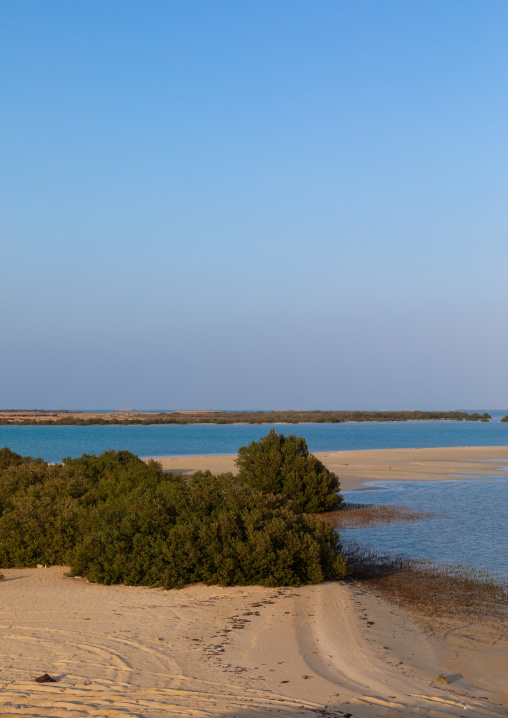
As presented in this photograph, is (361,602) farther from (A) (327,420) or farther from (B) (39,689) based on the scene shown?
(A) (327,420)

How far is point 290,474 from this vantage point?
2131cm

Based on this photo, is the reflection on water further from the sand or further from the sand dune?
the sand dune

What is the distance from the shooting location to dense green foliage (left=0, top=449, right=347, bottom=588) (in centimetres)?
1048

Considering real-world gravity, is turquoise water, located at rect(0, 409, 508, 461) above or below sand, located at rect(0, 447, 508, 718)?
below

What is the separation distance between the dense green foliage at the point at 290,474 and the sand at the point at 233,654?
10.1 meters

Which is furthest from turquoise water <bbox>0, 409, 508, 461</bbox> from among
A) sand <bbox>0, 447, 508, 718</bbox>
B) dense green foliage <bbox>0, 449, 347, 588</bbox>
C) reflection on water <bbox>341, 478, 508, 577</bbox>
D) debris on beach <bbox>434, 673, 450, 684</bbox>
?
debris on beach <bbox>434, 673, 450, 684</bbox>

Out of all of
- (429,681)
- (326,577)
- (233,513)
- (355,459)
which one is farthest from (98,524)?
(355,459)

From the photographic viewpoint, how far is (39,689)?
5.68 meters

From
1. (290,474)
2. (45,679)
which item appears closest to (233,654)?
(45,679)

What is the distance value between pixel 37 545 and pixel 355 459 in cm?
3130

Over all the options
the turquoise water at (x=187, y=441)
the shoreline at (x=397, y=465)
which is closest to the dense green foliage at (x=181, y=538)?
the shoreline at (x=397, y=465)

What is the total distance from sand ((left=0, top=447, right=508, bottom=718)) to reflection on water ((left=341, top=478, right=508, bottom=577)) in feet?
12.4

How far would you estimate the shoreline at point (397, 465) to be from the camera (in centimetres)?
3098

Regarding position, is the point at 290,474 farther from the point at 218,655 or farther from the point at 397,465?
the point at 397,465
